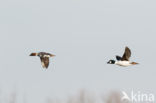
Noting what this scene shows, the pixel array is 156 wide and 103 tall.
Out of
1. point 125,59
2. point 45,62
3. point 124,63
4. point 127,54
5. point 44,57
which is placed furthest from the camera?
point 44,57

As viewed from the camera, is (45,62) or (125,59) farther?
(45,62)

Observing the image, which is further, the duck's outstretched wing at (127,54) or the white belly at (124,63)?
the white belly at (124,63)

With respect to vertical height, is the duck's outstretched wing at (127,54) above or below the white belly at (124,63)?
above

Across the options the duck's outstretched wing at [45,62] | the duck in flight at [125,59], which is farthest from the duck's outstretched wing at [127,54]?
the duck's outstretched wing at [45,62]

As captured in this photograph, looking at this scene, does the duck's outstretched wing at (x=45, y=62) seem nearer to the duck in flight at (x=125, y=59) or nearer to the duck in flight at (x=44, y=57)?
the duck in flight at (x=44, y=57)

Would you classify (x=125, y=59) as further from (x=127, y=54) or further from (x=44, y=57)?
(x=44, y=57)

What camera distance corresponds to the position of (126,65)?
96.6ft

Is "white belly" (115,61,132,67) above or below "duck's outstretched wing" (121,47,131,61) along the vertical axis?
below

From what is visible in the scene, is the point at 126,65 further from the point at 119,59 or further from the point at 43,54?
the point at 43,54

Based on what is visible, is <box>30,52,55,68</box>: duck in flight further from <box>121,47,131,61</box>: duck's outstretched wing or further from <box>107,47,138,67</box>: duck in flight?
<box>121,47,131,61</box>: duck's outstretched wing

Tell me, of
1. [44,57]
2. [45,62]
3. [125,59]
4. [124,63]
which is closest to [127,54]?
[125,59]

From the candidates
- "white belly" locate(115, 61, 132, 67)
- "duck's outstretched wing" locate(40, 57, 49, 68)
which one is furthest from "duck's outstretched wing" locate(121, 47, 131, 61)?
"duck's outstretched wing" locate(40, 57, 49, 68)

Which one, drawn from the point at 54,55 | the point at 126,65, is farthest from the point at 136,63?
Answer: the point at 54,55

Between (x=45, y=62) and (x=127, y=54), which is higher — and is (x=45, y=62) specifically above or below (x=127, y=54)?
below
